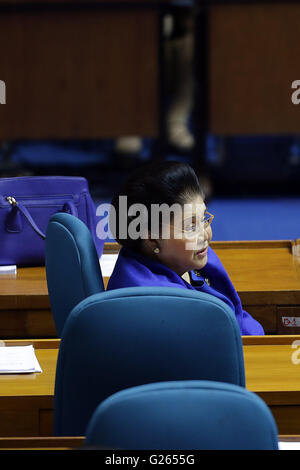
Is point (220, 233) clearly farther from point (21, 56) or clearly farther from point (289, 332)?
point (289, 332)

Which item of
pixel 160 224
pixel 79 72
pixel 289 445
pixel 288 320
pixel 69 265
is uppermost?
pixel 79 72

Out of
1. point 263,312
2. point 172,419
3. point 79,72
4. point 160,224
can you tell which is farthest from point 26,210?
point 79,72

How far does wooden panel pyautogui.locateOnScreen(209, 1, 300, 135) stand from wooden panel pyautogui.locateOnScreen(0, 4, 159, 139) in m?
0.59

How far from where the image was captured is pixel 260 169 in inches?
288

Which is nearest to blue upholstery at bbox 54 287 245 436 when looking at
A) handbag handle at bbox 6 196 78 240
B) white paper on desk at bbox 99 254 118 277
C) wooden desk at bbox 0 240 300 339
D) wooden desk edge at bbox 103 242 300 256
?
wooden desk at bbox 0 240 300 339

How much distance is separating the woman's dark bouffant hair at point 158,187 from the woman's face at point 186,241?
3 cm

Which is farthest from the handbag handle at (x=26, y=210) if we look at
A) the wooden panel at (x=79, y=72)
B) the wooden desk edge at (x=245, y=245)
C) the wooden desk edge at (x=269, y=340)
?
the wooden panel at (x=79, y=72)

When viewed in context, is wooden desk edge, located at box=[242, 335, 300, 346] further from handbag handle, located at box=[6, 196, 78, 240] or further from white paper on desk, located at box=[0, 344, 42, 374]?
handbag handle, located at box=[6, 196, 78, 240]

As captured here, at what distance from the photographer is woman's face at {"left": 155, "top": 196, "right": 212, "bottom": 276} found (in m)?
1.84

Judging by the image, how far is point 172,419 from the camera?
0.90 meters

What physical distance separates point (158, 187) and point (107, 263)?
3.23 ft

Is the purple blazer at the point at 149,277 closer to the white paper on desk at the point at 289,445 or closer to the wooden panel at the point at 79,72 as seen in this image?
the white paper on desk at the point at 289,445

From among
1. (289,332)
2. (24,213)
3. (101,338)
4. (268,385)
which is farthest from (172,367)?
(24,213)

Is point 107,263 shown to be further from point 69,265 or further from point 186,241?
point 186,241
